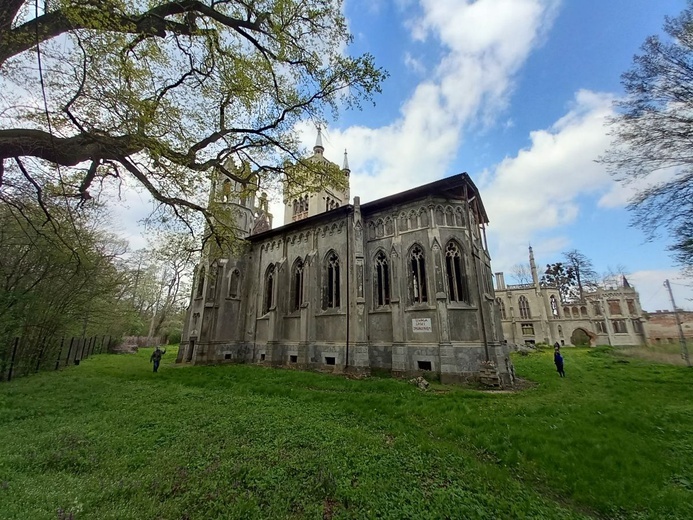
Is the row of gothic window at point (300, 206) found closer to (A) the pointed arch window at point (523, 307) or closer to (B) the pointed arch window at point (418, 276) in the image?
(B) the pointed arch window at point (418, 276)

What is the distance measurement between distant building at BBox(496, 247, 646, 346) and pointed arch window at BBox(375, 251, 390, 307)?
32680 millimetres

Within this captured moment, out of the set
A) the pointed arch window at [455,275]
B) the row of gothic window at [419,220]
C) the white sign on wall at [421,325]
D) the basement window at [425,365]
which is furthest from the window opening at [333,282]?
the pointed arch window at [455,275]

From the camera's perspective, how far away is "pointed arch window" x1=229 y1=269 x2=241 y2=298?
20.1 meters

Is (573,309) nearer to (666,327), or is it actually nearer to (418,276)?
(666,327)

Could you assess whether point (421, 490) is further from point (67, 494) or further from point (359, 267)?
point (359, 267)

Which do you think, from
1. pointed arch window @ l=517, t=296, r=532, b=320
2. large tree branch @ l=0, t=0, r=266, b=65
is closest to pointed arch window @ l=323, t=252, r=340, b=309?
large tree branch @ l=0, t=0, r=266, b=65

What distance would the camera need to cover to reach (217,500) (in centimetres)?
371

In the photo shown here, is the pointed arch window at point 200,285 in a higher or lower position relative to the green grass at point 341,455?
higher

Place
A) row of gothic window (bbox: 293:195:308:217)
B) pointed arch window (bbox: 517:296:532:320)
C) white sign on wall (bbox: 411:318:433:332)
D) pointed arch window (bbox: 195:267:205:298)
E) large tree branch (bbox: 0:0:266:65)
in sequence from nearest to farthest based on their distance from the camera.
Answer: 1. large tree branch (bbox: 0:0:266:65)
2. white sign on wall (bbox: 411:318:433:332)
3. pointed arch window (bbox: 195:267:205:298)
4. row of gothic window (bbox: 293:195:308:217)
5. pointed arch window (bbox: 517:296:532:320)

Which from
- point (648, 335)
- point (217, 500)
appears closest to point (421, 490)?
point (217, 500)

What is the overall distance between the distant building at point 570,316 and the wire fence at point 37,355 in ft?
150

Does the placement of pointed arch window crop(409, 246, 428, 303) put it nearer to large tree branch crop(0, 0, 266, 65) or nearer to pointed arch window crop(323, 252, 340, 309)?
pointed arch window crop(323, 252, 340, 309)

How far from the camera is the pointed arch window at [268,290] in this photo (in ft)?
63.4

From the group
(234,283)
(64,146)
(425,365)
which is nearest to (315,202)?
(234,283)
